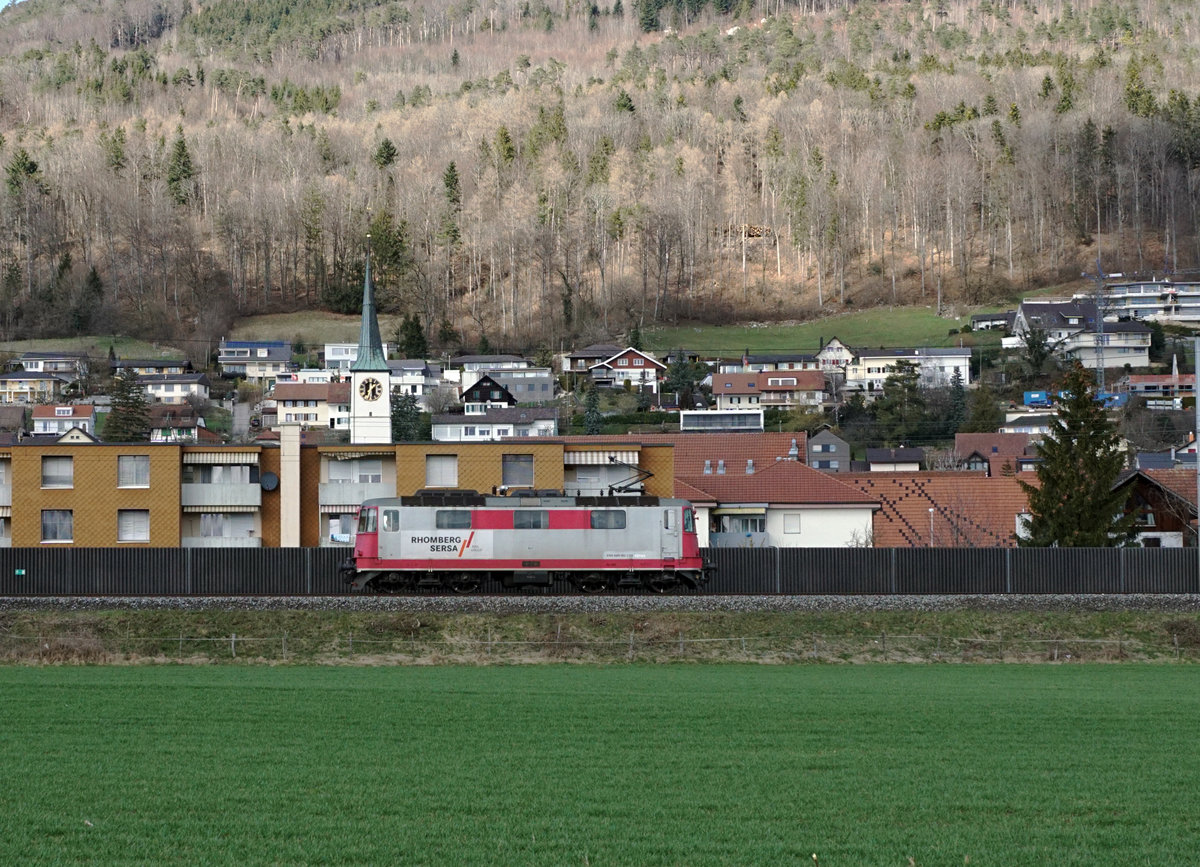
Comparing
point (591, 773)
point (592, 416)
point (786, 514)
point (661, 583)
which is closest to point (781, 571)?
point (661, 583)

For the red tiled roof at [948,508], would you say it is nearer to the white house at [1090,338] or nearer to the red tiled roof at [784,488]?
the red tiled roof at [784,488]

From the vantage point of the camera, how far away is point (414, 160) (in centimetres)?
17225

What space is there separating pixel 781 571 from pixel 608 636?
822 cm

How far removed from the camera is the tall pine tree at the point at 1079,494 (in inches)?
1638

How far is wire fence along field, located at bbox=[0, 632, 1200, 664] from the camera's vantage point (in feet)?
94.1

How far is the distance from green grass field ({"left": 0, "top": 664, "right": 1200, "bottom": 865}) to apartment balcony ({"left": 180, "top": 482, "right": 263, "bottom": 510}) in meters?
21.5

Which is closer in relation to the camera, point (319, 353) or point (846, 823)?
point (846, 823)

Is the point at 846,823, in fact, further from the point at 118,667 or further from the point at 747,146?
the point at 747,146

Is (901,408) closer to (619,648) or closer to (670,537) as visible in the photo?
(670,537)

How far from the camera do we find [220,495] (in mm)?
43750

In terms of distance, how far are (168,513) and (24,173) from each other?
130068 millimetres

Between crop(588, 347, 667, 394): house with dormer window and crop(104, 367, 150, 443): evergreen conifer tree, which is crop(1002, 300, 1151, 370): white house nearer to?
crop(588, 347, 667, 394): house with dormer window

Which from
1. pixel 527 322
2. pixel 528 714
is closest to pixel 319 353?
pixel 527 322

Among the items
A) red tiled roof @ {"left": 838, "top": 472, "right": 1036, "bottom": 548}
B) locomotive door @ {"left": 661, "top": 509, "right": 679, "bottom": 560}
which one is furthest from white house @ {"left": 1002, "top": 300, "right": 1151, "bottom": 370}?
locomotive door @ {"left": 661, "top": 509, "right": 679, "bottom": 560}
